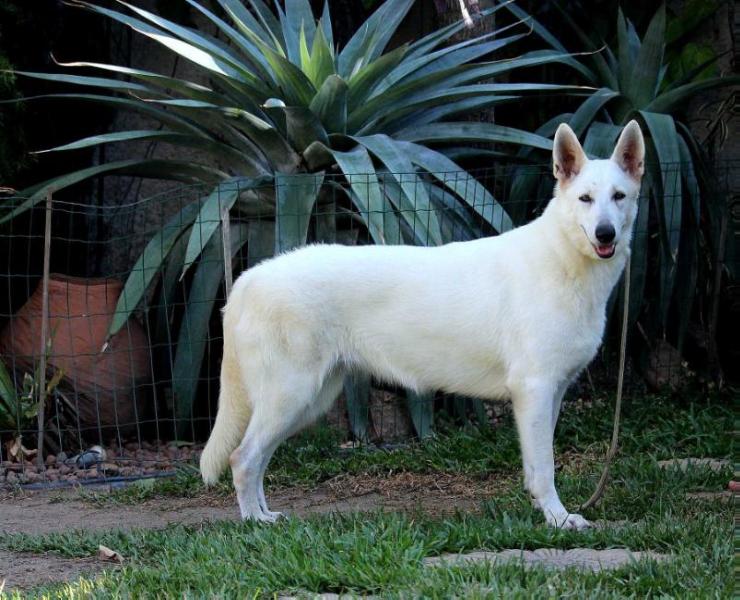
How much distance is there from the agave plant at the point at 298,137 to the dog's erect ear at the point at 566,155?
1.83 metres

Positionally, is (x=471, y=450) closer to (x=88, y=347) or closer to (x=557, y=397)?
(x=557, y=397)

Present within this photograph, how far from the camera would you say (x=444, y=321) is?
5211 mm

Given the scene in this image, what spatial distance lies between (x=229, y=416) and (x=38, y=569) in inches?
47.4

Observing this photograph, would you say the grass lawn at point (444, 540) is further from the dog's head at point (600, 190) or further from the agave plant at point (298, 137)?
the agave plant at point (298, 137)

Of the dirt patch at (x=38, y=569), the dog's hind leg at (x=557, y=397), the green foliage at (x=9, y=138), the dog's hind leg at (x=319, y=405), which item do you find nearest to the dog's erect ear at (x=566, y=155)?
the dog's hind leg at (x=557, y=397)

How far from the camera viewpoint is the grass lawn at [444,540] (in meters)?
3.64

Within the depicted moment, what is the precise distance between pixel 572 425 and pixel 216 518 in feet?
→ 8.39

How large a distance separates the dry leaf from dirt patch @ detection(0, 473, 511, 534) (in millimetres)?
675

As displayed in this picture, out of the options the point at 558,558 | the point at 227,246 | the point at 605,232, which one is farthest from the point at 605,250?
the point at 227,246

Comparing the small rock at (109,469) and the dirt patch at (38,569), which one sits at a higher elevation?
the dirt patch at (38,569)

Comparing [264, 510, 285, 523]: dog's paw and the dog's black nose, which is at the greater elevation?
the dog's black nose

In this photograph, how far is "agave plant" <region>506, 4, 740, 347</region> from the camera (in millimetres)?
7508

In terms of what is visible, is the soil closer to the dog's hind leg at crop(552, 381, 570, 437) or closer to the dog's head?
the dog's hind leg at crop(552, 381, 570, 437)

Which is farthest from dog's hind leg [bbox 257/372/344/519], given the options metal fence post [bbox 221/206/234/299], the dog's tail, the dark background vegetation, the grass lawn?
the dark background vegetation
